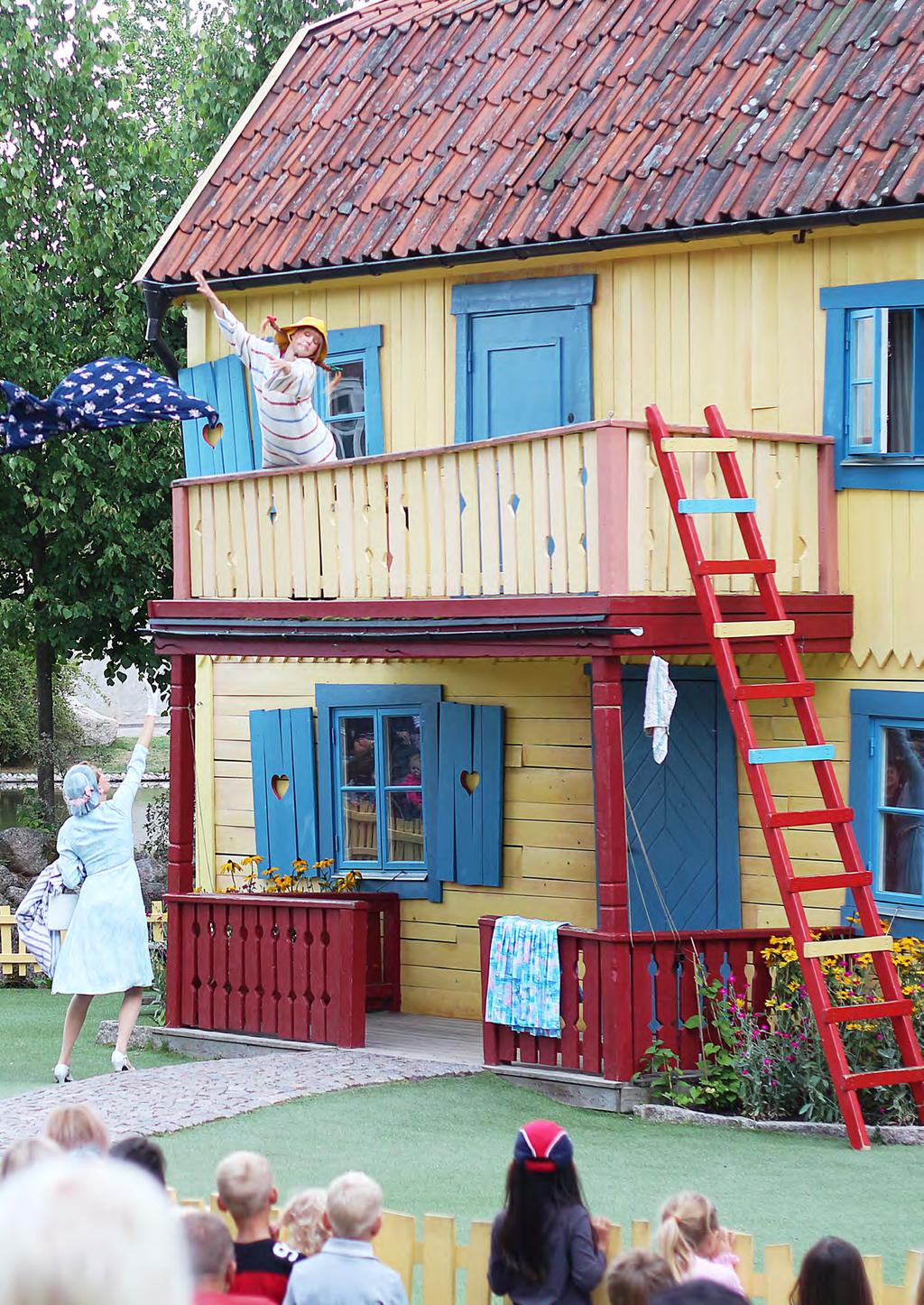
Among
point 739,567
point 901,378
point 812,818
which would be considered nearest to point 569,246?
point 901,378

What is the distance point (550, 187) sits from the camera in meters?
13.6

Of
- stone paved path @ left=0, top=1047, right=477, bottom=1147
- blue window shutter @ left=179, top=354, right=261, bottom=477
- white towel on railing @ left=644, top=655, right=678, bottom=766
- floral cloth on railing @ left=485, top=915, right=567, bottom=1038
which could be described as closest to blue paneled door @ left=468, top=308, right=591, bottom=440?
blue window shutter @ left=179, top=354, right=261, bottom=477

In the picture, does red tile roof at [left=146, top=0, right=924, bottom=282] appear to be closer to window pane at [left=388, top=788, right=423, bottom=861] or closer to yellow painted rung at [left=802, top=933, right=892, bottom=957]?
window pane at [left=388, top=788, right=423, bottom=861]

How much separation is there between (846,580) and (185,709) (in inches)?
176

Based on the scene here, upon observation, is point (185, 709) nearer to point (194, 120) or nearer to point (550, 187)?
point (550, 187)

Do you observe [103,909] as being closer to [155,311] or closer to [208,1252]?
[155,311]

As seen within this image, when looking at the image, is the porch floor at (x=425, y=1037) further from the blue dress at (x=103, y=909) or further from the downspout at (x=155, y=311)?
the downspout at (x=155, y=311)

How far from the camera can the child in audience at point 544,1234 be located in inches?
221

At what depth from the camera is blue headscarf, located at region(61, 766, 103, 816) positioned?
476 inches

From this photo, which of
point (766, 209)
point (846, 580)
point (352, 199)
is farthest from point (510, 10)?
point (846, 580)

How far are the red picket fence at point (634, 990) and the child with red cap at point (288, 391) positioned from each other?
377 centimetres

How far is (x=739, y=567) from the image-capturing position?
11070mm

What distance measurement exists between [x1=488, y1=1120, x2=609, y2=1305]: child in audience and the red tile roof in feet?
25.1

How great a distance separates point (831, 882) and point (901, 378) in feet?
11.4
